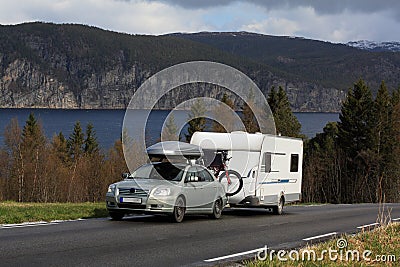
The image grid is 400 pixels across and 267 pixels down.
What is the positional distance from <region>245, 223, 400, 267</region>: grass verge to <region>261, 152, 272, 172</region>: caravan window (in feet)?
27.0

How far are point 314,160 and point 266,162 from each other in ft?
184

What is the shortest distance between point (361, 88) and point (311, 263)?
210ft

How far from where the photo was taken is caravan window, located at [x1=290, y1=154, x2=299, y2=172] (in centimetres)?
2525

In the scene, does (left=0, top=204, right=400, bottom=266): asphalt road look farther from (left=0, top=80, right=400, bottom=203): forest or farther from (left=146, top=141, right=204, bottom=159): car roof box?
(left=0, top=80, right=400, bottom=203): forest

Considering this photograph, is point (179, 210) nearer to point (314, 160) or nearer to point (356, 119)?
point (356, 119)

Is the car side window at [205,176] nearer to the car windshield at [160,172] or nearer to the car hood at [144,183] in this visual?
the car windshield at [160,172]

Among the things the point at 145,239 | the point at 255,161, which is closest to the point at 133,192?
the point at 145,239

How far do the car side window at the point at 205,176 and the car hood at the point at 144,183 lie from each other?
1705 millimetres

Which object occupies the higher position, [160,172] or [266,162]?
[266,162]

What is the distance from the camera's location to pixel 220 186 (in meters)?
20.3

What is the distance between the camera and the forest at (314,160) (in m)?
70.0

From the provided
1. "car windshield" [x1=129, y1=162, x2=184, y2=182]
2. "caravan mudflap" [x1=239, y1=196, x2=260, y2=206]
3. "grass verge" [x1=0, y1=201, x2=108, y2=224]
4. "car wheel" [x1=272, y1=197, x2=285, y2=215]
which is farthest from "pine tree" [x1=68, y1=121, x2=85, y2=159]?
"car windshield" [x1=129, y1=162, x2=184, y2=182]

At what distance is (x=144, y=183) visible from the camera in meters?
17.7

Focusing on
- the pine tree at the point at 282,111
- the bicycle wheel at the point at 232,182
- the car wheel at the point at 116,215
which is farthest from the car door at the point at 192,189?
the pine tree at the point at 282,111
